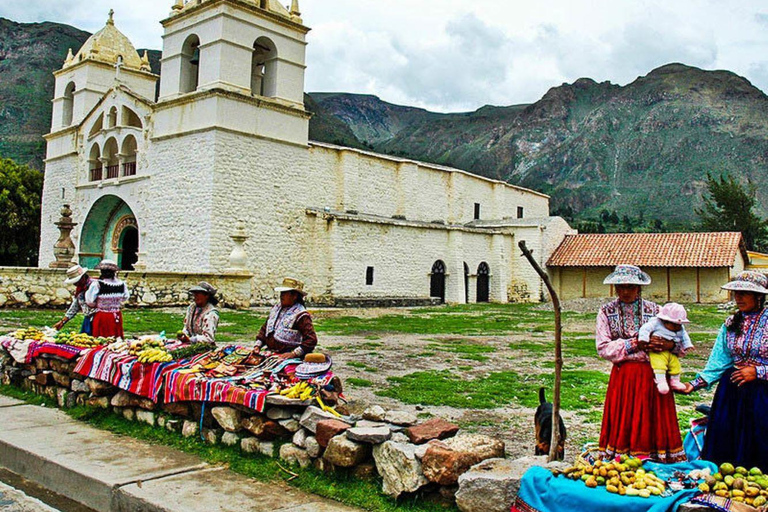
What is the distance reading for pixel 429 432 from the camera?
4.65 m

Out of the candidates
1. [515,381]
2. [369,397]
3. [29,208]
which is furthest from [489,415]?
[29,208]

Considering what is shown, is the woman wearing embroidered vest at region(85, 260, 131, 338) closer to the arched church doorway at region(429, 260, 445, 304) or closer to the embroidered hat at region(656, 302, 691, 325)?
the embroidered hat at region(656, 302, 691, 325)

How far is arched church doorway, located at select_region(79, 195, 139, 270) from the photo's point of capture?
27.9 meters

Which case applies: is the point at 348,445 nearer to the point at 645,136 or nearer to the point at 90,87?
the point at 90,87

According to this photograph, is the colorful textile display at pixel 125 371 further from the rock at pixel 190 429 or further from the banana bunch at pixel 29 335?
the banana bunch at pixel 29 335

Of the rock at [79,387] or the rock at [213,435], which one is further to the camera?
the rock at [79,387]

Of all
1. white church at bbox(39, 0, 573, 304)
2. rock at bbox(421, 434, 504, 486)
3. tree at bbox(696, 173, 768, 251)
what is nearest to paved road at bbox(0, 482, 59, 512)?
rock at bbox(421, 434, 504, 486)

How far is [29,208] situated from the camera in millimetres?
34469

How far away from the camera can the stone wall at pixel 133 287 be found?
58.5 feet

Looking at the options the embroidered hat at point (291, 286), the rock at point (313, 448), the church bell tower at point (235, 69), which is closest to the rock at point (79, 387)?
the embroidered hat at point (291, 286)

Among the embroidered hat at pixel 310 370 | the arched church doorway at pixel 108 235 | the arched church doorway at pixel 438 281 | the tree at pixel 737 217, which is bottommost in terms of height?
the embroidered hat at pixel 310 370

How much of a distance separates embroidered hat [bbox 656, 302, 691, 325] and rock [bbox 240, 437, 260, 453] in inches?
129

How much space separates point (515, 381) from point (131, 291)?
1348 cm

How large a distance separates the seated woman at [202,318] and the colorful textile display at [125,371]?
2.32 feet
